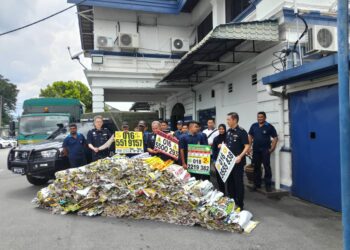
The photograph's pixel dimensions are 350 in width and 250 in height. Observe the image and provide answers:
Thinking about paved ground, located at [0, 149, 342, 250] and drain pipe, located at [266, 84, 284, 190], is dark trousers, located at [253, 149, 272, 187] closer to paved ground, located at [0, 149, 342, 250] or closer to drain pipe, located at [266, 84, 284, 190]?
drain pipe, located at [266, 84, 284, 190]

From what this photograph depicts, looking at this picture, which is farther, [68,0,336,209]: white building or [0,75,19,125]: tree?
[0,75,19,125]: tree

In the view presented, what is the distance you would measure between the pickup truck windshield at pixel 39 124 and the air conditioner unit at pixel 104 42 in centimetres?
551

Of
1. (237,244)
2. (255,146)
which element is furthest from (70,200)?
(255,146)

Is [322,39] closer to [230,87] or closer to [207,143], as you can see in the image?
[207,143]

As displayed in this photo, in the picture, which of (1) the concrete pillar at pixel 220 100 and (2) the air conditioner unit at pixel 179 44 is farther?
(2) the air conditioner unit at pixel 179 44

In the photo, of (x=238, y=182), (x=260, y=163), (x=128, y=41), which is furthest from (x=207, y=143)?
(x=128, y=41)

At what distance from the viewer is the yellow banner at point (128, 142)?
6.81 metres

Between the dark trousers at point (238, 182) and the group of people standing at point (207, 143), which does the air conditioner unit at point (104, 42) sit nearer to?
the group of people standing at point (207, 143)

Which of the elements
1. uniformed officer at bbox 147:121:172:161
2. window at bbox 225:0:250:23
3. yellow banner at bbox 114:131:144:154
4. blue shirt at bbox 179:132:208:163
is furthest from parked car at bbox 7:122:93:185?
window at bbox 225:0:250:23

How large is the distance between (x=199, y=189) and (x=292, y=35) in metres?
4.76

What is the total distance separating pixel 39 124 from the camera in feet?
35.3

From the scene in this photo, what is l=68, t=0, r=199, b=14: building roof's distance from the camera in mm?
14742

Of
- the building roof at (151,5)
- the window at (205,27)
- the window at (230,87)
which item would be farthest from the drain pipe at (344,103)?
the building roof at (151,5)

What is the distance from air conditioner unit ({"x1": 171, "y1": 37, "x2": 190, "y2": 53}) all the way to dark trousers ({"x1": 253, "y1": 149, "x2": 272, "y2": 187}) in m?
10.1
